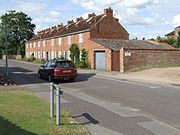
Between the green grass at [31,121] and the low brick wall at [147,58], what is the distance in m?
23.5

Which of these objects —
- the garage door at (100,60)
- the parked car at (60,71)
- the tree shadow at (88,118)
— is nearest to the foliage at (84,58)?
the garage door at (100,60)

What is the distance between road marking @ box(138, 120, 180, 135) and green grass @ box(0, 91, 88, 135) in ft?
5.53

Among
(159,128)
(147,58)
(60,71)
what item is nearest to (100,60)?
(147,58)

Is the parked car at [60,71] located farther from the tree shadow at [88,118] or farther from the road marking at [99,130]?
the road marking at [99,130]

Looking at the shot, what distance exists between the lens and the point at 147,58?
122 feet

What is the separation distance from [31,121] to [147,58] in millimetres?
29827

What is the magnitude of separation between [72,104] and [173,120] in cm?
429

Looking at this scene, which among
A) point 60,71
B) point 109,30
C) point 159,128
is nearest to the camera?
point 159,128

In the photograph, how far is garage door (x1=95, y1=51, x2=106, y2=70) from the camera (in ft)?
127

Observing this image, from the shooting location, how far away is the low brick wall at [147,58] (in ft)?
114

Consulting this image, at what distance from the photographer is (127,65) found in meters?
34.9

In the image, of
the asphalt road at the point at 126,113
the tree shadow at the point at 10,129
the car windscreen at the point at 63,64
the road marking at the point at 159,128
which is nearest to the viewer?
the tree shadow at the point at 10,129

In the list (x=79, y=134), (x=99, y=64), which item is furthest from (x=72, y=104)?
(x=99, y=64)

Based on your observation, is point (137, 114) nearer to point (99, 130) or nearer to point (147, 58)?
point (99, 130)
